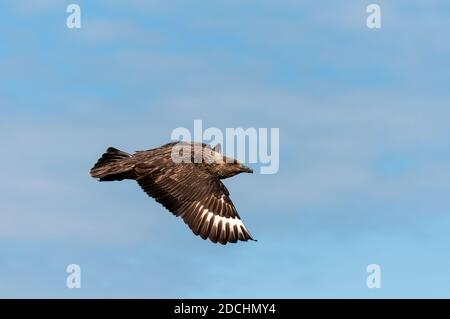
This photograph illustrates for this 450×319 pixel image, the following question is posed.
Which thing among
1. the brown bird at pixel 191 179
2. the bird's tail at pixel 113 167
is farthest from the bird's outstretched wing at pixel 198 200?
the bird's tail at pixel 113 167

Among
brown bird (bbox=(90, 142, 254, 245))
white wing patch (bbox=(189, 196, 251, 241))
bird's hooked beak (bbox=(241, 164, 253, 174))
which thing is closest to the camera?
white wing patch (bbox=(189, 196, 251, 241))

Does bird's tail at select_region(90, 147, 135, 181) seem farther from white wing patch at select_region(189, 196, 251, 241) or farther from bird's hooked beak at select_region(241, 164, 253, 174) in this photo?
bird's hooked beak at select_region(241, 164, 253, 174)

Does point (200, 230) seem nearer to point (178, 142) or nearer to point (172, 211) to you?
point (172, 211)

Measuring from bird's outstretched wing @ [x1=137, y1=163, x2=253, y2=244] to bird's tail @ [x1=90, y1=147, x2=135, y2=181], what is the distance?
0.58m

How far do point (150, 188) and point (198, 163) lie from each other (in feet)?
4.91

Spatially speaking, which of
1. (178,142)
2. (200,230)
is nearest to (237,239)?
(200,230)

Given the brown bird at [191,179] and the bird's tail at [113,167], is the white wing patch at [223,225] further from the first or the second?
the bird's tail at [113,167]

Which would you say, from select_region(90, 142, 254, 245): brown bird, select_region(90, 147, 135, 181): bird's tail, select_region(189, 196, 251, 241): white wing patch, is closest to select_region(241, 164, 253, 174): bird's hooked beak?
select_region(90, 142, 254, 245): brown bird

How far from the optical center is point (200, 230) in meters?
29.3

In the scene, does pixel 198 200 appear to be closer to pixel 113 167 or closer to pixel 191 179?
pixel 191 179

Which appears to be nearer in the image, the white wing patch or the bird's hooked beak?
the white wing patch

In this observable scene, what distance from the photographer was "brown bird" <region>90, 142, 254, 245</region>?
29.6 meters

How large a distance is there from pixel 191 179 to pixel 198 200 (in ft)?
1.93

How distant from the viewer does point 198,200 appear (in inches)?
1174
